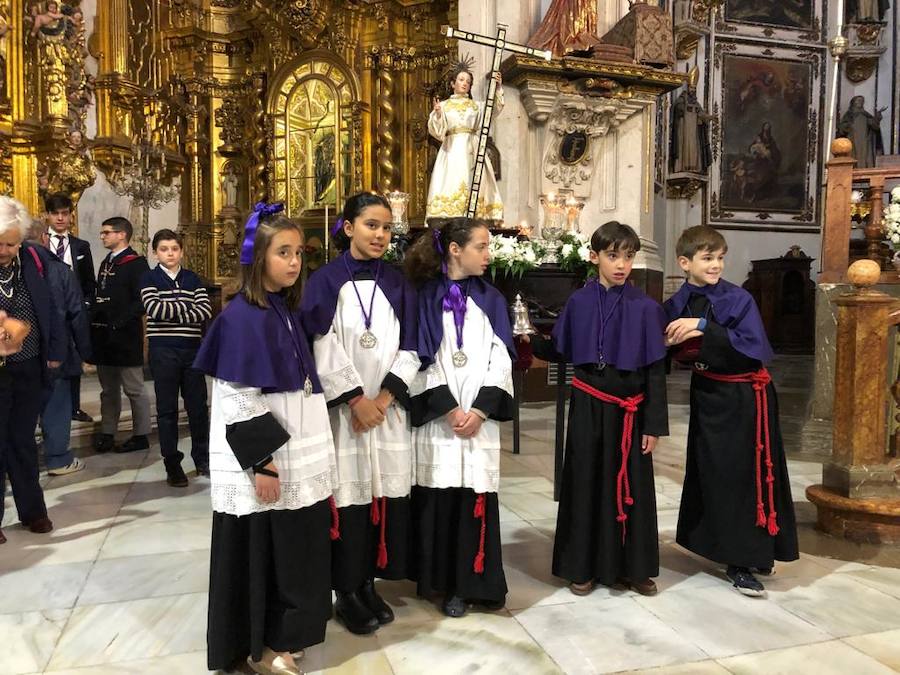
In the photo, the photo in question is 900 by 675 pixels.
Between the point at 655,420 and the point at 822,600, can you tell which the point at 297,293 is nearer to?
the point at 655,420

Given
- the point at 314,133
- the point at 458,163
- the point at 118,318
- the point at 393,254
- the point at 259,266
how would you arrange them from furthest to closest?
the point at 314,133
the point at 458,163
the point at 393,254
the point at 118,318
the point at 259,266

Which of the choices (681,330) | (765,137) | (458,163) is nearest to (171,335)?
(681,330)

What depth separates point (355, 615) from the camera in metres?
2.96

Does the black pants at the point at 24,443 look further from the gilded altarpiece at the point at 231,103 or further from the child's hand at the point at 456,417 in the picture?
the gilded altarpiece at the point at 231,103

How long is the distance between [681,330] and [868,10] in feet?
55.6

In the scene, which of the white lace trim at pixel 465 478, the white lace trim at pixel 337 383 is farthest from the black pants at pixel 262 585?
the white lace trim at pixel 465 478

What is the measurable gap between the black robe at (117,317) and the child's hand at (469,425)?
151 inches

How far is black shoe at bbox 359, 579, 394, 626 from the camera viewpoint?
3.03 meters

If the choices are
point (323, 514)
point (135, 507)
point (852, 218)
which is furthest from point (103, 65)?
point (323, 514)

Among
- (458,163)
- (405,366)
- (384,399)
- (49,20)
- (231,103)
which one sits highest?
(49,20)

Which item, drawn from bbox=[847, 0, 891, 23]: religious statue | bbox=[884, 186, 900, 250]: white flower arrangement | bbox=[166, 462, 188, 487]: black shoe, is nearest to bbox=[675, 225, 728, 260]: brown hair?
bbox=[166, 462, 188, 487]: black shoe

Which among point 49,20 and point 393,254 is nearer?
point 393,254

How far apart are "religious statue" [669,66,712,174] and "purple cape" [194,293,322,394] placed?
46.5ft

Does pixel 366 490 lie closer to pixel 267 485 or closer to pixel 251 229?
pixel 267 485
